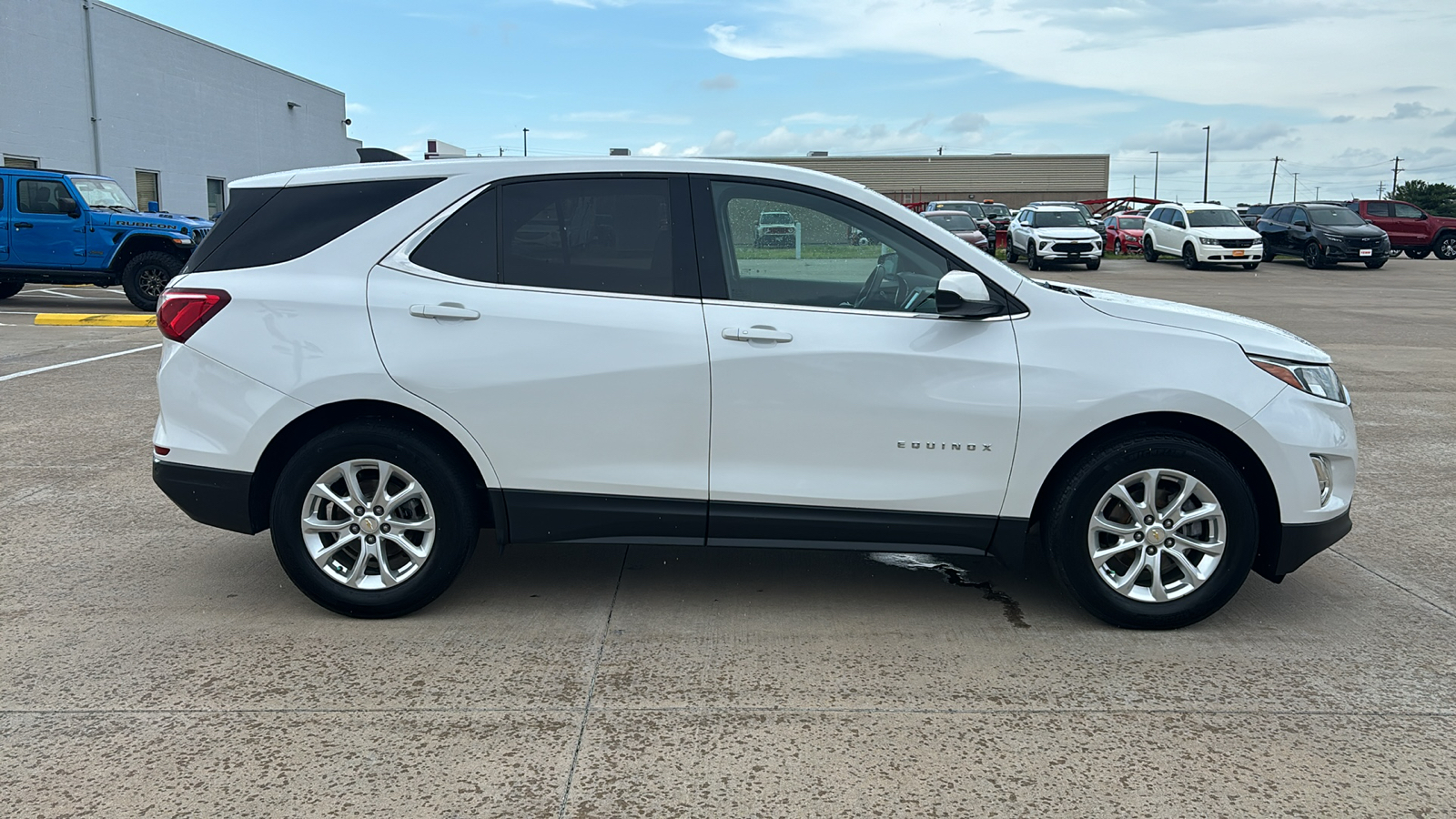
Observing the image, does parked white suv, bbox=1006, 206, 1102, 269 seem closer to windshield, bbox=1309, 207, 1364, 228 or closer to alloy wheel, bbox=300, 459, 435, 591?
windshield, bbox=1309, 207, 1364, 228

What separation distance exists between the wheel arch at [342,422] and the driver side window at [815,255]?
1214 millimetres

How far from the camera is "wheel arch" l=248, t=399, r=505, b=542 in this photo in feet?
14.4

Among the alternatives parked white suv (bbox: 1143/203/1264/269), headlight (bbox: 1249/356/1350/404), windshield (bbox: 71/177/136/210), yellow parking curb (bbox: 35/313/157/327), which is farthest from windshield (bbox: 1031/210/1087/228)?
headlight (bbox: 1249/356/1350/404)

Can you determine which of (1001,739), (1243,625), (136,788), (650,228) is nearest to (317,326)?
(650,228)

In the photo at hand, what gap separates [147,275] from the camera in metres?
16.8

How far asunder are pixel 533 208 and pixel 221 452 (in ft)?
5.00

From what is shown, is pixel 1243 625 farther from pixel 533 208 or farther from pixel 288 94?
pixel 288 94

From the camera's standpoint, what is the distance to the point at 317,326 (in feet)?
14.2

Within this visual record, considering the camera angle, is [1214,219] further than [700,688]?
Yes

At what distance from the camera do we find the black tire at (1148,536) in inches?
167

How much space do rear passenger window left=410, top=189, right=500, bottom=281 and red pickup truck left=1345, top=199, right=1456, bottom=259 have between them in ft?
123

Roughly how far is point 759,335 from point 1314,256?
31593mm

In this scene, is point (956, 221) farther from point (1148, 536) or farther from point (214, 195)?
Answer: point (1148, 536)

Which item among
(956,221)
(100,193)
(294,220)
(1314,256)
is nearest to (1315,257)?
(1314,256)
